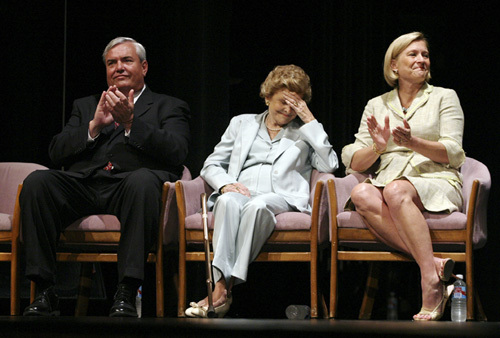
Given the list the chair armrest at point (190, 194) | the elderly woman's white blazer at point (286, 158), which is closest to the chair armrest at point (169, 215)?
the chair armrest at point (190, 194)

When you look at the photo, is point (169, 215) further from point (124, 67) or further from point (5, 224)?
point (124, 67)

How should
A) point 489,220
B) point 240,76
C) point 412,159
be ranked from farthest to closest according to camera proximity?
point 240,76 → point 489,220 → point 412,159

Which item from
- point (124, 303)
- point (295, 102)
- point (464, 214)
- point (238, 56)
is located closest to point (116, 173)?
point (124, 303)

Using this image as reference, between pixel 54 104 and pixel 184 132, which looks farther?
pixel 54 104

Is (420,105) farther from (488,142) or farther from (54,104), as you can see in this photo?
(54,104)

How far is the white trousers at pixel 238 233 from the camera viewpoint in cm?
330

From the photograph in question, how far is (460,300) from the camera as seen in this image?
3.44m

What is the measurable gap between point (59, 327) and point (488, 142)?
300 centimetres

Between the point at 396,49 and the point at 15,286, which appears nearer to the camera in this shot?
the point at 15,286

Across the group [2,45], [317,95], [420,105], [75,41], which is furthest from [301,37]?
[2,45]

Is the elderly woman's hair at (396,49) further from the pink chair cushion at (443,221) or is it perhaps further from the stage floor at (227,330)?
the stage floor at (227,330)

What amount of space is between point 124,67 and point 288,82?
0.86 m

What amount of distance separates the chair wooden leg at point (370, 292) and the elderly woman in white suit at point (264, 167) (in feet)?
1.50

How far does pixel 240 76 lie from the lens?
179 inches
